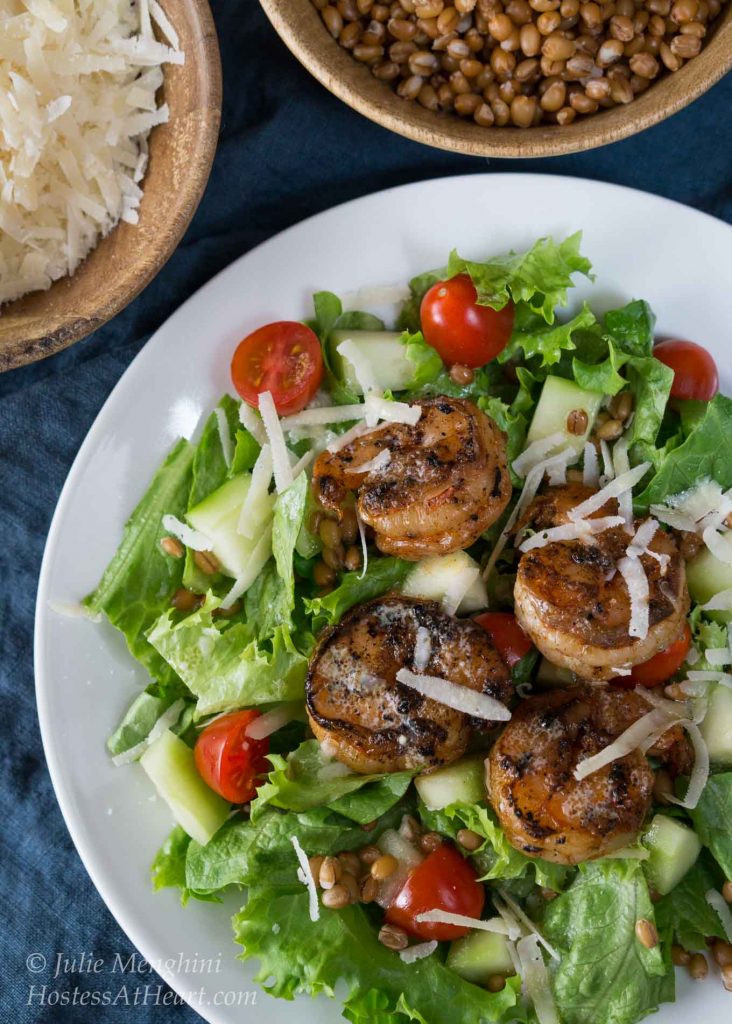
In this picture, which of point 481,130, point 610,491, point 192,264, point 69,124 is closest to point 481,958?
point 610,491

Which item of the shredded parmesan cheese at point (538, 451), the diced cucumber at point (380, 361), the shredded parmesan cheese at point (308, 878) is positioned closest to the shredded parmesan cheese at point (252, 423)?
the diced cucumber at point (380, 361)

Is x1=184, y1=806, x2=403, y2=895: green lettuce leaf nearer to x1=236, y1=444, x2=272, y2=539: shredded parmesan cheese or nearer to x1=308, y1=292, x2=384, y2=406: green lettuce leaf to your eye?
x1=236, y1=444, x2=272, y2=539: shredded parmesan cheese

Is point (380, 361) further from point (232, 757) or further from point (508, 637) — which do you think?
point (232, 757)

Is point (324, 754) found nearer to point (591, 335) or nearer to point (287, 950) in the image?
point (287, 950)

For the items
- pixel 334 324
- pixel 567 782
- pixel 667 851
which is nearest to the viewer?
pixel 567 782

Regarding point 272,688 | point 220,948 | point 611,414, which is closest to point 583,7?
point 611,414

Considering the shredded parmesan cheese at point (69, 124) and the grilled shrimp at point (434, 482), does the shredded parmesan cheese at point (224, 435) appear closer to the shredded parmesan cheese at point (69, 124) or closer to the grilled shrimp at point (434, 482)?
the grilled shrimp at point (434, 482)

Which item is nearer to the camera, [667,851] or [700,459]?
[667,851]
